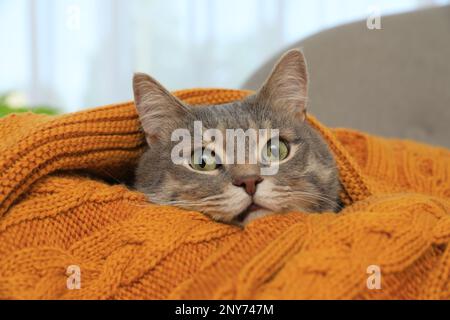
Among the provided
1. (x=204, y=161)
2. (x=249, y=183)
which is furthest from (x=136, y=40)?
(x=249, y=183)

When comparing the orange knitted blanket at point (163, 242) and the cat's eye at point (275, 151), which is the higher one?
the cat's eye at point (275, 151)

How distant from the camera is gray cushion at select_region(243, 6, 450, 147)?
195 cm

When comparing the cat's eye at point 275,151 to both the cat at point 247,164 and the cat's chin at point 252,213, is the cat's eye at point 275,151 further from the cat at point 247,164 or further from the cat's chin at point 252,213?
the cat's chin at point 252,213

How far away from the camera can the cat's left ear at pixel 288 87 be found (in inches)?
46.8

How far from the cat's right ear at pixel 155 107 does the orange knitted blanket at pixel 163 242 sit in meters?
0.10

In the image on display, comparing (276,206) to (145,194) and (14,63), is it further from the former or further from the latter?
(14,63)

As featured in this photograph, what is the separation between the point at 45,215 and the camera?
90 cm

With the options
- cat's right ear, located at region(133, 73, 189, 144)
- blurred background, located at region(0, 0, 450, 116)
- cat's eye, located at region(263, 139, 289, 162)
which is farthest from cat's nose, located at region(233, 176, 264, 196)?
blurred background, located at region(0, 0, 450, 116)

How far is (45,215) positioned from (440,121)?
1601mm

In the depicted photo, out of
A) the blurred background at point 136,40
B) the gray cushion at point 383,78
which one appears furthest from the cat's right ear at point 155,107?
the blurred background at point 136,40

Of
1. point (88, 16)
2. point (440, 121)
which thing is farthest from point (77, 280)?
point (88, 16)

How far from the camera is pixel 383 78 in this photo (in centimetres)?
196

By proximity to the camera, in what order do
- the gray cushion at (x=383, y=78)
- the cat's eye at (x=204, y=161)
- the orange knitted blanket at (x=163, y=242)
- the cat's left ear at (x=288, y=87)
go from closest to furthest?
the orange knitted blanket at (x=163, y=242) < the cat's eye at (x=204, y=161) < the cat's left ear at (x=288, y=87) < the gray cushion at (x=383, y=78)

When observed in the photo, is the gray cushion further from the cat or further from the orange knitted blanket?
the orange knitted blanket
